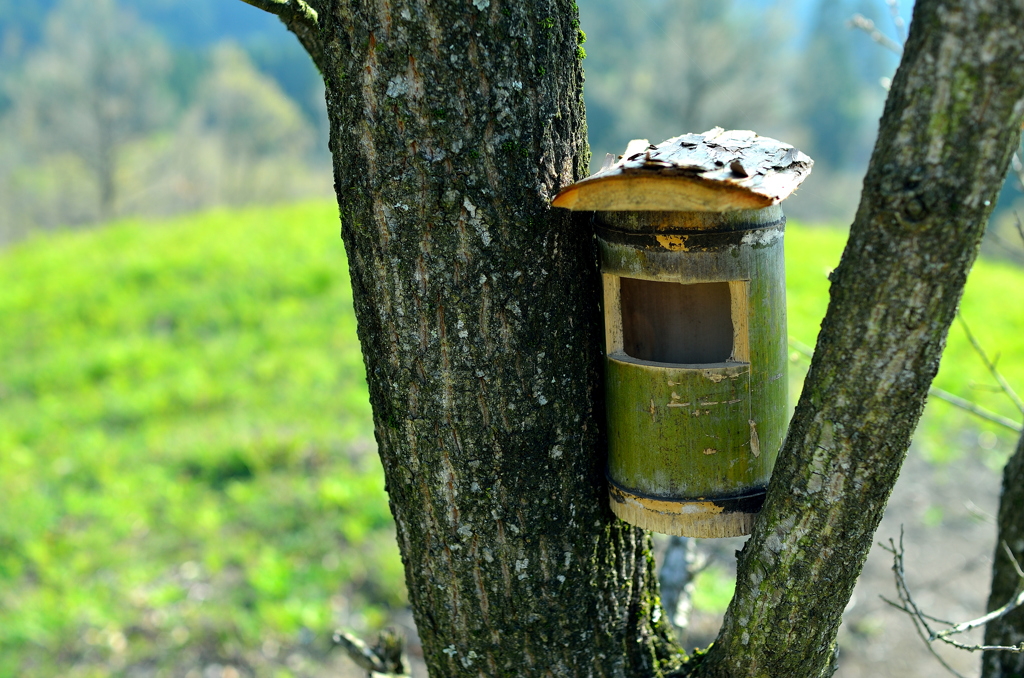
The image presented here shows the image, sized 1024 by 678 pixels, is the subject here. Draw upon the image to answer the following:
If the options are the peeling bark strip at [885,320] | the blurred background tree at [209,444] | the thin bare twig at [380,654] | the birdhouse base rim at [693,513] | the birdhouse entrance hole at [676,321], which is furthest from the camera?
the blurred background tree at [209,444]

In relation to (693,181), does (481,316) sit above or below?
below

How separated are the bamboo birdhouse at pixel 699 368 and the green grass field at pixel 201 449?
2.18 m

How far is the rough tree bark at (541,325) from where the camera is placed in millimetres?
979

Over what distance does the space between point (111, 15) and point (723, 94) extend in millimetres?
18267

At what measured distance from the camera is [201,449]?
5.18 metres

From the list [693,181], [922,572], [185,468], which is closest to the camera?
[693,181]

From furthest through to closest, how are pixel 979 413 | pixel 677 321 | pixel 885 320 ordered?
pixel 979 413 → pixel 677 321 → pixel 885 320

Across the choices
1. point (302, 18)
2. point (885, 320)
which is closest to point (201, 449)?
point (302, 18)

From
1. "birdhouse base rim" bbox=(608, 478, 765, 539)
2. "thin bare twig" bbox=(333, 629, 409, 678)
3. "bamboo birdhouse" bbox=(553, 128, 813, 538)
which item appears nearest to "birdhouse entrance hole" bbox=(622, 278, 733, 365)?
"bamboo birdhouse" bbox=(553, 128, 813, 538)

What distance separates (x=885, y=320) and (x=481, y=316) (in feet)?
2.10

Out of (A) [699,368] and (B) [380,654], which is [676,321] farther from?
(B) [380,654]

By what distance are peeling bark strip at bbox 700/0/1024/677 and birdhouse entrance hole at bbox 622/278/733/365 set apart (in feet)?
1.77

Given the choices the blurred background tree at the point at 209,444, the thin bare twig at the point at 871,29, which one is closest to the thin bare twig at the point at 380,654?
the blurred background tree at the point at 209,444

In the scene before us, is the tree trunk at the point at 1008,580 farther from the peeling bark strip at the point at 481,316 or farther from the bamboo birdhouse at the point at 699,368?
the peeling bark strip at the point at 481,316
